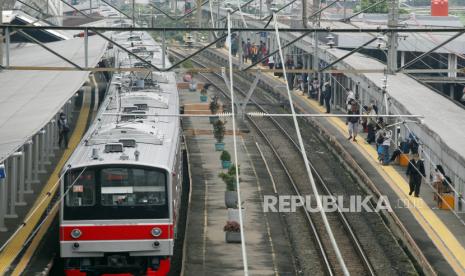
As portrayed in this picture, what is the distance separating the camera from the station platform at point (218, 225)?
17125 millimetres

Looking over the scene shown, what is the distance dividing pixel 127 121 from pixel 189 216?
3.23 meters

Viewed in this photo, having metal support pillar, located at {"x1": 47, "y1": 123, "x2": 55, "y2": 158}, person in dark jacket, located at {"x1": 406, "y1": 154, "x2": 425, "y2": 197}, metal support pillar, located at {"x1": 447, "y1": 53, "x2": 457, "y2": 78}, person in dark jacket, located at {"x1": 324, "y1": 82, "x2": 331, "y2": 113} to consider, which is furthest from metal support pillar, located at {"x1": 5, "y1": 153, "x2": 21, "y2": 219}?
metal support pillar, located at {"x1": 447, "y1": 53, "x2": 457, "y2": 78}

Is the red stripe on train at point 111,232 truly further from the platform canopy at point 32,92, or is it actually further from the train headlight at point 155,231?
the platform canopy at point 32,92

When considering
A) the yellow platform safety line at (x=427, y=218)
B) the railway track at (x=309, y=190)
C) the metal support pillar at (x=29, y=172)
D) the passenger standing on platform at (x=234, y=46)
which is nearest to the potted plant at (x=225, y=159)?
the railway track at (x=309, y=190)

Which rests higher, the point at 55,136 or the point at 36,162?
the point at 36,162

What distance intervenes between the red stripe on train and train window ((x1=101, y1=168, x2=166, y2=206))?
13.3 inches

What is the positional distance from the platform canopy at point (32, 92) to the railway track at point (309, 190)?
204 inches

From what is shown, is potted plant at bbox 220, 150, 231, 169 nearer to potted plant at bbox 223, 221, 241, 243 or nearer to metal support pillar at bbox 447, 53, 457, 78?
potted plant at bbox 223, 221, 241, 243

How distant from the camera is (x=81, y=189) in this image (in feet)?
50.7

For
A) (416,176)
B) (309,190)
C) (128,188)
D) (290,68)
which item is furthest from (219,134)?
(128,188)

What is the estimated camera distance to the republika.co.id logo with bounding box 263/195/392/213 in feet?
71.7

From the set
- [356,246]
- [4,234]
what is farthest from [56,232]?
[356,246]

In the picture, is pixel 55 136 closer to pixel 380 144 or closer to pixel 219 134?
pixel 219 134

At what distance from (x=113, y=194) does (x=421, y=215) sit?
726cm
